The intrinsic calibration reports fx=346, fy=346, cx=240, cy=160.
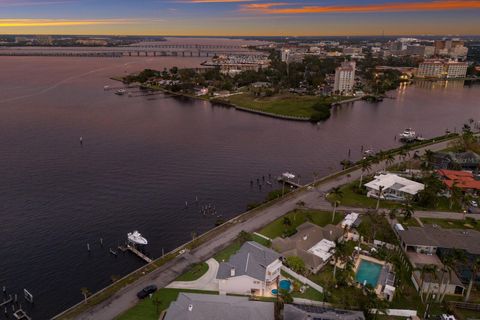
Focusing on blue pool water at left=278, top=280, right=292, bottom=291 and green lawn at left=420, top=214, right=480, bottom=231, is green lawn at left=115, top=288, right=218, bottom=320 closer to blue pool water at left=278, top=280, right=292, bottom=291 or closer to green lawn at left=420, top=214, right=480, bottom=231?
blue pool water at left=278, top=280, right=292, bottom=291

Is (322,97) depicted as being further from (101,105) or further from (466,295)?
(466,295)

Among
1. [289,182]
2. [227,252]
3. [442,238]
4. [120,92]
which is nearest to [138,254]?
[227,252]

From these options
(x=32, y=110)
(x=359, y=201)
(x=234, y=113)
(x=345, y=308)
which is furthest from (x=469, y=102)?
(x=32, y=110)

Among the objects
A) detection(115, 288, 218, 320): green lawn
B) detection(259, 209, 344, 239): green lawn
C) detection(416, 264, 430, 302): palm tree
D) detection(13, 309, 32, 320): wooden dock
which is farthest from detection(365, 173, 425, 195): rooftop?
detection(13, 309, 32, 320): wooden dock

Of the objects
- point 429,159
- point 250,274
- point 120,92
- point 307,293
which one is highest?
point 120,92

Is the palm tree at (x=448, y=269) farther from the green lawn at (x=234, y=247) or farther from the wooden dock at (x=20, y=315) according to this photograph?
the wooden dock at (x=20, y=315)

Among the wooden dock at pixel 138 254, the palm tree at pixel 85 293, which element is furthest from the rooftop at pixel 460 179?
the palm tree at pixel 85 293

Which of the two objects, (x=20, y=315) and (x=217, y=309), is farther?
(x=20, y=315)

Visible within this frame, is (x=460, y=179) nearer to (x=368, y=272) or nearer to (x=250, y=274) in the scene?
(x=368, y=272)
